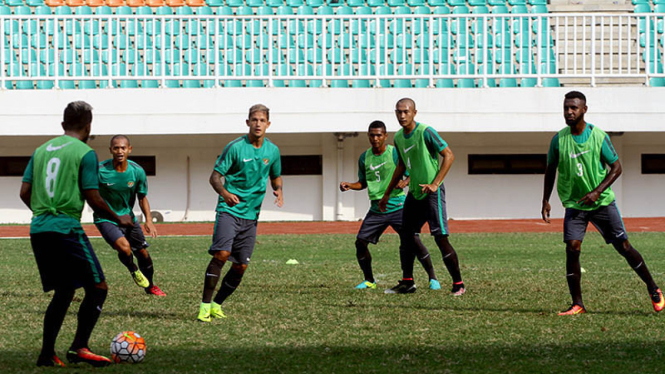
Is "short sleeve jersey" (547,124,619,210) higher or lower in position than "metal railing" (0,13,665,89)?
lower

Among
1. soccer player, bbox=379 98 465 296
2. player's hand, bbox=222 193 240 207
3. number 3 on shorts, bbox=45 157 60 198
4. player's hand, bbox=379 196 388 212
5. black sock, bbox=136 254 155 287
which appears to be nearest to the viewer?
number 3 on shorts, bbox=45 157 60 198

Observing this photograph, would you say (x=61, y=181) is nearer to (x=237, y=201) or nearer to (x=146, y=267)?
(x=237, y=201)

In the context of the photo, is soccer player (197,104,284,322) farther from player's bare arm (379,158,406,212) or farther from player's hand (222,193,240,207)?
player's bare arm (379,158,406,212)

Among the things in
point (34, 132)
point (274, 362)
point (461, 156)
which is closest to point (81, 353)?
point (274, 362)

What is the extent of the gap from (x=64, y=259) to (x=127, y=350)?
2.31 feet

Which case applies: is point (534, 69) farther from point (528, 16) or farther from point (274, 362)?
point (274, 362)

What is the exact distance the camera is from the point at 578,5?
84.1 feet

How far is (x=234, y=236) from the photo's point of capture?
7.59 m

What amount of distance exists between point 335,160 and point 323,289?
47.7ft

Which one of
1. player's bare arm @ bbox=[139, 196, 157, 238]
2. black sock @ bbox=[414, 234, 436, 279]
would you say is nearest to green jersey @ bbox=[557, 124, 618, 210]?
black sock @ bbox=[414, 234, 436, 279]

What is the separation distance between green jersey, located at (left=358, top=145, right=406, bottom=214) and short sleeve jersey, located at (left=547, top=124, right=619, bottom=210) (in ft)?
8.70

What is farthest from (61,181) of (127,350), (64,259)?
(127,350)

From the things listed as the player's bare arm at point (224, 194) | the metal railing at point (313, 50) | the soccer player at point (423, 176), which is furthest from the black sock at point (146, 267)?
the metal railing at point (313, 50)

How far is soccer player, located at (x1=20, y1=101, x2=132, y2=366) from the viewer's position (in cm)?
545
